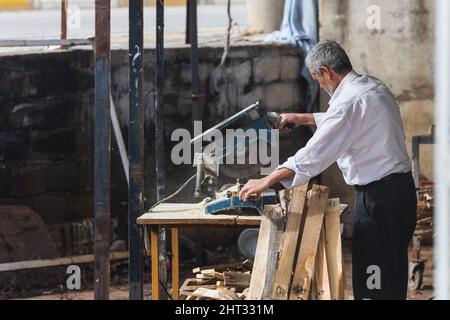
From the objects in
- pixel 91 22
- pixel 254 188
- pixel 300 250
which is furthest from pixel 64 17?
pixel 300 250

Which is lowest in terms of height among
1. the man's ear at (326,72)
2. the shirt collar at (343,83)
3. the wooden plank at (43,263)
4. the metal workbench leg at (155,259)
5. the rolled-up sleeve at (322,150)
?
the wooden plank at (43,263)

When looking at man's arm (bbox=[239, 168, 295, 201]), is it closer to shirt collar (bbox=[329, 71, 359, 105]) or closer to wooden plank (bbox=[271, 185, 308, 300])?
wooden plank (bbox=[271, 185, 308, 300])

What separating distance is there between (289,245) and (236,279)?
104 cm

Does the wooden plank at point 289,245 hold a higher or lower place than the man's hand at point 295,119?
lower

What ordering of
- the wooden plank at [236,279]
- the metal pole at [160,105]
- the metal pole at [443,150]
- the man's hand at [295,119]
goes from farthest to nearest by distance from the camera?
the metal pole at [160,105] → the man's hand at [295,119] → the wooden plank at [236,279] → the metal pole at [443,150]

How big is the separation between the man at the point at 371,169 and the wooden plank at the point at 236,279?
0.70m

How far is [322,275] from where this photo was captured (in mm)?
5730

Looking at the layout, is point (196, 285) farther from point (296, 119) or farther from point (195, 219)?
point (296, 119)

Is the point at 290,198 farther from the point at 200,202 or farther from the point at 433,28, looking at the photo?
the point at 433,28

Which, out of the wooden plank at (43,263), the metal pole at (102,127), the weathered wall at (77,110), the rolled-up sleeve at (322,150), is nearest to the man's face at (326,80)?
the rolled-up sleeve at (322,150)

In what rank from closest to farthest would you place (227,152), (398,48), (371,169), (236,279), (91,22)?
(371,169) → (236,279) → (227,152) → (398,48) → (91,22)

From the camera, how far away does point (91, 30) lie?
1407 cm

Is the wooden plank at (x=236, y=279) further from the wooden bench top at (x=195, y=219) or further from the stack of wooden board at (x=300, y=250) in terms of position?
the stack of wooden board at (x=300, y=250)

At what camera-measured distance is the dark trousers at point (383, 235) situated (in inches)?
247
